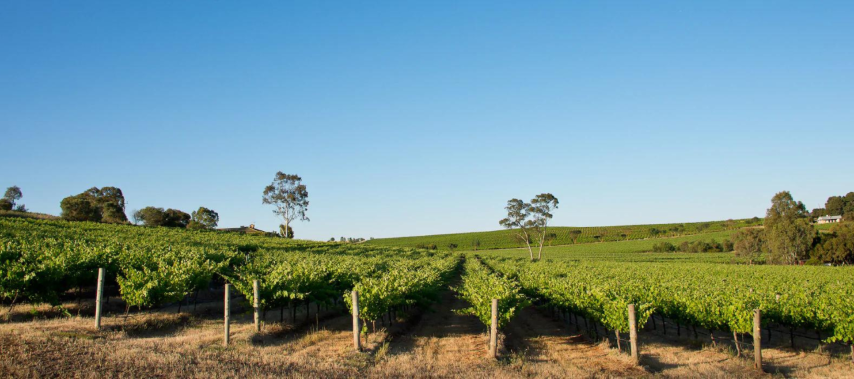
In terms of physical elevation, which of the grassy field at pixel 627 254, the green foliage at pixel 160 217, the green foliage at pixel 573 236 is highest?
the green foliage at pixel 160 217

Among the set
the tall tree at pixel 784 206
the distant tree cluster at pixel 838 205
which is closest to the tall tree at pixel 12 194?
the tall tree at pixel 784 206

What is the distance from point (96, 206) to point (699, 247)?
365ft

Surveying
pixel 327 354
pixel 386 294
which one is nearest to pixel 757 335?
pixel 386 294


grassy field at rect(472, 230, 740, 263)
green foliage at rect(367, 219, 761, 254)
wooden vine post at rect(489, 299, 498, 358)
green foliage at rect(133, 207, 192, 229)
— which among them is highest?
green foliage at rect(133, 207, 192, 229)

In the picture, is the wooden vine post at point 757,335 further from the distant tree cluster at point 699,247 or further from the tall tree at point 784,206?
the tall tree at point 784,206

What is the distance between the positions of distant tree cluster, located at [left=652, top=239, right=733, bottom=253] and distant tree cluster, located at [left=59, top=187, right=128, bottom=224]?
101 meters

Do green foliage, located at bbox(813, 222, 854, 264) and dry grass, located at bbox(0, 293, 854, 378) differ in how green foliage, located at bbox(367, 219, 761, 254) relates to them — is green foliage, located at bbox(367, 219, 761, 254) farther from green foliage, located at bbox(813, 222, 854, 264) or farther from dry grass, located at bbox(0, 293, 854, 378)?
dry grass, located at bbox(0, 293, 854, 378)

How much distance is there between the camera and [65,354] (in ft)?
33.3

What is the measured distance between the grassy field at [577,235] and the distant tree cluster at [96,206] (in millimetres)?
68190

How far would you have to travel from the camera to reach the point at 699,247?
3511 inches

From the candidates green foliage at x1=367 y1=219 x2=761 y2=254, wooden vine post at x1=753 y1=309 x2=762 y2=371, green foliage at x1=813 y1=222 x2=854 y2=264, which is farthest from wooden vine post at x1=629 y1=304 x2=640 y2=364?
green foliage at x1=367 y1=219 x2=761 y2=254

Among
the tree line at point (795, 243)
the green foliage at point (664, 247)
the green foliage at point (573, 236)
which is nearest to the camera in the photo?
the tree line at point (795, 243)

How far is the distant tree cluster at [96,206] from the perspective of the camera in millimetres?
59219

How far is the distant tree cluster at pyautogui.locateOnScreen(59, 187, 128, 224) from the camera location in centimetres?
5922
